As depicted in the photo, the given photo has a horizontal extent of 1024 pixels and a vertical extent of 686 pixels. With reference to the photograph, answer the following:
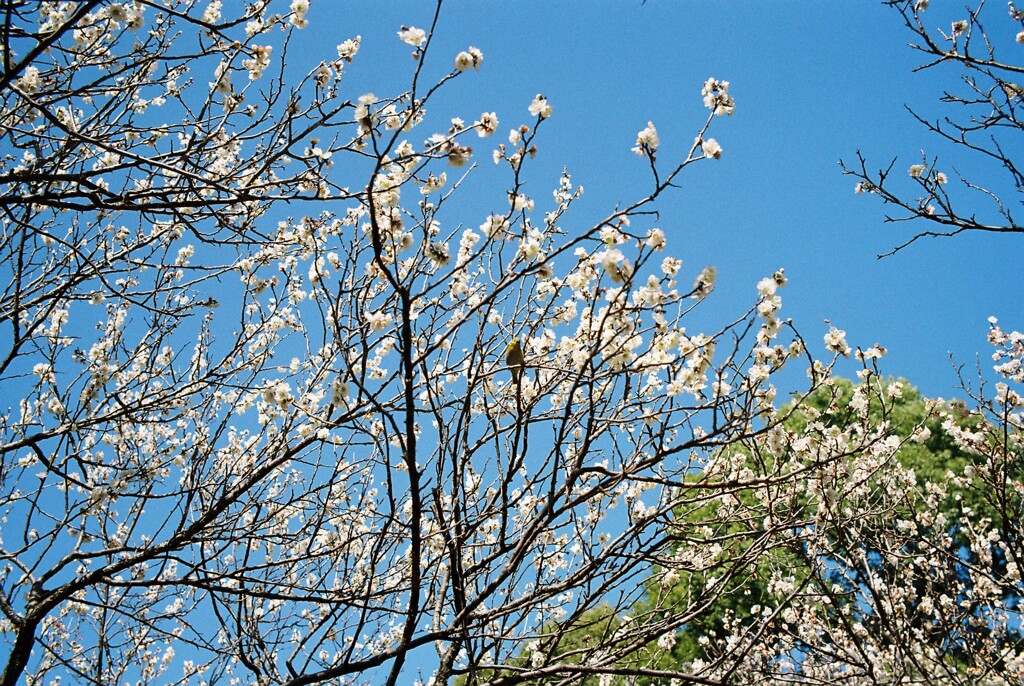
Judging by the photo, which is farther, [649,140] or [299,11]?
[299,11]

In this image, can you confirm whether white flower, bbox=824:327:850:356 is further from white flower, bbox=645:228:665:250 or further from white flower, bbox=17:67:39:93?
white flower, bbox=17:67:39:93

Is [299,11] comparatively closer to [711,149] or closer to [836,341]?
[711,149]

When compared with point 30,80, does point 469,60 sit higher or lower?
lower

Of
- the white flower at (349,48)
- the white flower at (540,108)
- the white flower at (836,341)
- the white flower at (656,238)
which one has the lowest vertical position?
the white flower at (836,341)

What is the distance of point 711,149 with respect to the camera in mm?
2480

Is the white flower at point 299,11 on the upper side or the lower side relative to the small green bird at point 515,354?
upper

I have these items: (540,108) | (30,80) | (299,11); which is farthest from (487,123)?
(30,80)

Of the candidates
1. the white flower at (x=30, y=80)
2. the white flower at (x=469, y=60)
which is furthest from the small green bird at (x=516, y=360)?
the white flower at (x=30, y=80)

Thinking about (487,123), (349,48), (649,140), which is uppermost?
(349,48)

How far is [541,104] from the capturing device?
2.71 m

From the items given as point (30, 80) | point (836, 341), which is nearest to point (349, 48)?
point (30, 80)

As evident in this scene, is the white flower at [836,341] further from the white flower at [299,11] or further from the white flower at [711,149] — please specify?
the white flower at [299,11]

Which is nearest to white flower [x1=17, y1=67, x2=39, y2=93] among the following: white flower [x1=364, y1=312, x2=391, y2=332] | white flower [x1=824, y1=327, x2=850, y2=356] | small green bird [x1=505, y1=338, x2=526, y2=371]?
white flower [x1=364, y1=312, x2=391, y2=332]

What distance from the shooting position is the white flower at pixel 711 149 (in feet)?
8.09
